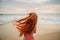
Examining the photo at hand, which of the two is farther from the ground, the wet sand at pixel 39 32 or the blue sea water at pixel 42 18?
the blue sea water at pixel 42 18

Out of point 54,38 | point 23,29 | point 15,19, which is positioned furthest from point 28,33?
A: point 54,38

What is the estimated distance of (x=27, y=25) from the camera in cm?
167

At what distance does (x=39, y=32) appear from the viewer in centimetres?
171

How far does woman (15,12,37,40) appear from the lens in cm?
166

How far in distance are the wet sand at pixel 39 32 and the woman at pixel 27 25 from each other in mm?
66

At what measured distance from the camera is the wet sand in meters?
1.70

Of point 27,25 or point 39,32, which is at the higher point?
point 27,25

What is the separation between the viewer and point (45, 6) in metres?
1.71

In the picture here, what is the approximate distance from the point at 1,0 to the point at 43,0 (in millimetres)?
513

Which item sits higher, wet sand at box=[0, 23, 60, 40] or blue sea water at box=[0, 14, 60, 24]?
blue sea water at box=[0, 14, 60, 24]

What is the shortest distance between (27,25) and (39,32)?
175 millimetres

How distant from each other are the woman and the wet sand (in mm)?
66

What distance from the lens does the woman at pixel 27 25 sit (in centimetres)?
166

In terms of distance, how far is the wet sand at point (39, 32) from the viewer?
170 centimetres
